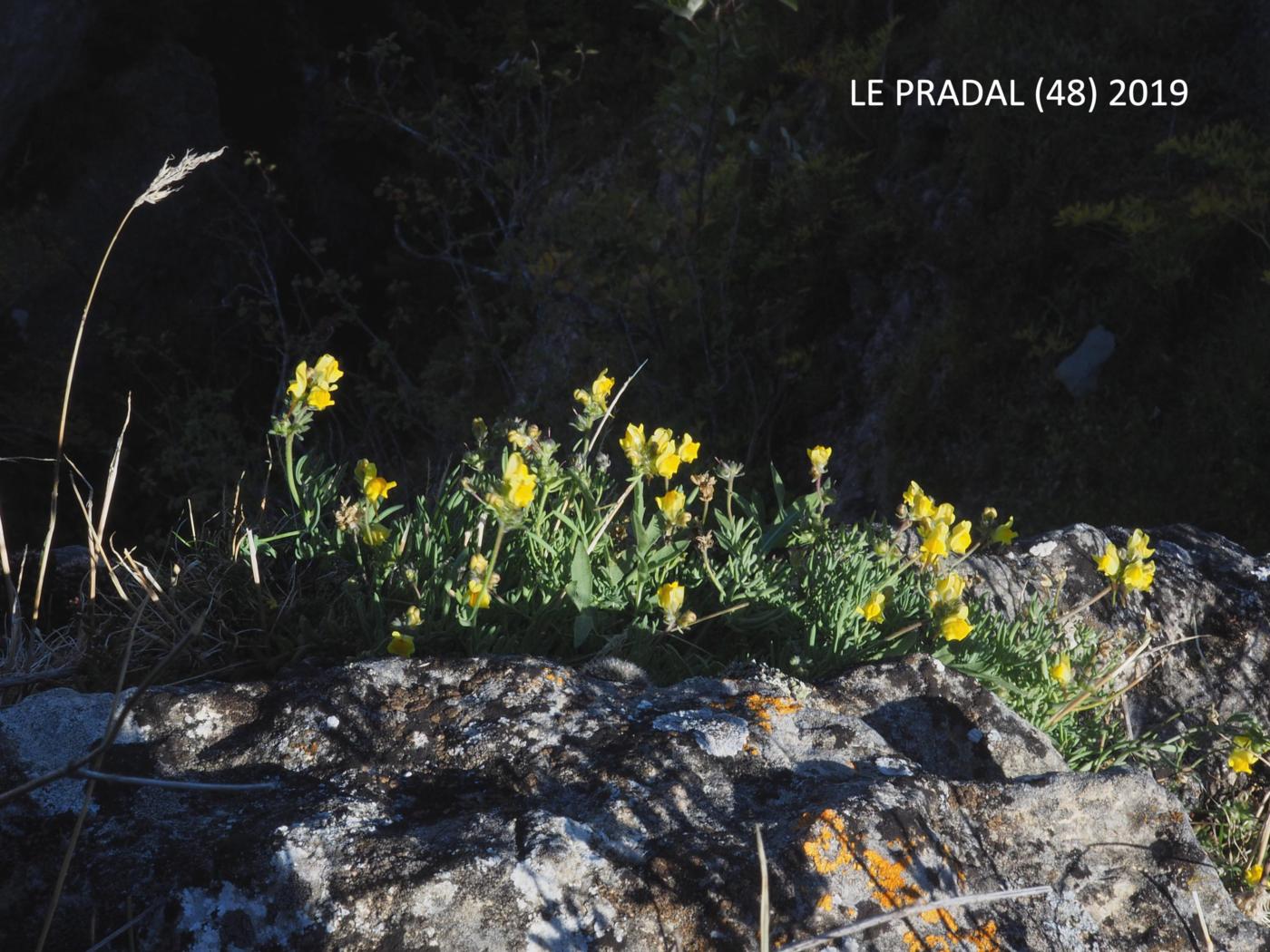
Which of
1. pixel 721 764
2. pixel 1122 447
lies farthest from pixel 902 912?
pixel 1122 447

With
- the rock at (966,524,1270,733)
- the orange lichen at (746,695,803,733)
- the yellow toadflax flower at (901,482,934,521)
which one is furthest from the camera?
the rock at (966,524,1270,733)

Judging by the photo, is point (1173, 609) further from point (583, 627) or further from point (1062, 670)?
point (583, 627)

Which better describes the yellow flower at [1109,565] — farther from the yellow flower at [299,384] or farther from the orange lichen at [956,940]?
the yellow flower at [299,384]

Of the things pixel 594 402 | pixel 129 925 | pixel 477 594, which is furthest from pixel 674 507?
pixel 129 925

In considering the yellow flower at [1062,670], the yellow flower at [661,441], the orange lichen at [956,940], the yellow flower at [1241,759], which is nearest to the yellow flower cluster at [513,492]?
the yellow flower at [661,441]

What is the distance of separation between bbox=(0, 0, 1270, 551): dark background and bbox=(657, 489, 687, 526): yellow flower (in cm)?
316

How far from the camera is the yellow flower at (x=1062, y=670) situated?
2.29m

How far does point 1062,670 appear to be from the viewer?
2295 mm

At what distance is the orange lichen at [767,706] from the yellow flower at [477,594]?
0.51 m

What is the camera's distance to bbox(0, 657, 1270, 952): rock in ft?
4.54

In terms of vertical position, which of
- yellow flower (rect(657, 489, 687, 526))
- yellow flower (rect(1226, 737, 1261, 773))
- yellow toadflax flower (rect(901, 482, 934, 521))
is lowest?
yellow flower (rect(1226, 737, 1261, 773))

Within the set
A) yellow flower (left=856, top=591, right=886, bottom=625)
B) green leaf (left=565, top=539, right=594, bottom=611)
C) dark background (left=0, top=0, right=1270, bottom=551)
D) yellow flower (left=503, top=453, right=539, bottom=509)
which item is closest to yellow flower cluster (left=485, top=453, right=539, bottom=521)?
yellow flower (left=503, top=453, right=539, bottom=509)

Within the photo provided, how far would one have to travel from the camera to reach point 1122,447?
16.1 ft

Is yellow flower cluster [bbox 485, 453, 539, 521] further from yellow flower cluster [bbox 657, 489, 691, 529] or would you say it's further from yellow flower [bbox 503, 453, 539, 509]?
yellow flower cluster [bbox 657, 489, 691, 529]
